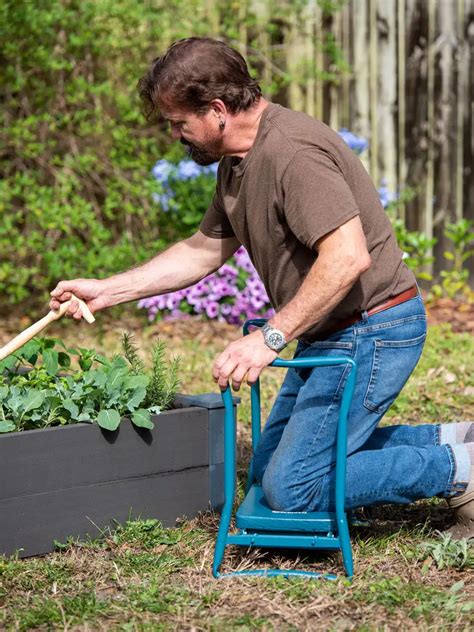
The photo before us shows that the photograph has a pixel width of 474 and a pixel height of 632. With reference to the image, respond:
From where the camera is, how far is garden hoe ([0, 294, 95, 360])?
2.89 meters

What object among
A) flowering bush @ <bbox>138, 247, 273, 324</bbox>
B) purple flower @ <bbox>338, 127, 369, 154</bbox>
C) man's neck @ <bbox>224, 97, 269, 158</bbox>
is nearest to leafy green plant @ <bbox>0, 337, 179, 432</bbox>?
man's neck @ <bbox>224, 97, 269, 158</bbox>

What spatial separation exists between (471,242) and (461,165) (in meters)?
0.53

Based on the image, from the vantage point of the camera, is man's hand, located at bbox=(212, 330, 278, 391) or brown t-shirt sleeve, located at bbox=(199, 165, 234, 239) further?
brown t-shirt sleeve, located at bbox=(199, 165, 234, 239)

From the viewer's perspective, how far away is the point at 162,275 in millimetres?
3230

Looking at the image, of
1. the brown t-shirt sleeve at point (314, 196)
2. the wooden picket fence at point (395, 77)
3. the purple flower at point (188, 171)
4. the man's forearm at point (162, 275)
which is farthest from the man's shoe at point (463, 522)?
the wooden picket fence at point (395, 77)

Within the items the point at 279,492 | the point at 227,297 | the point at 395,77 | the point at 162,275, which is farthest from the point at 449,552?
the point at 395,77

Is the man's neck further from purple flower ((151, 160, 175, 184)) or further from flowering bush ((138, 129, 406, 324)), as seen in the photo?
purple flower ((151, 160, 175, 184))

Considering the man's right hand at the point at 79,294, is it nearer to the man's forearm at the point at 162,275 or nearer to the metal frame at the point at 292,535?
the man's forearm at the point at 162,275

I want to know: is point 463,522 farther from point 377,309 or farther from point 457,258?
point 457,258

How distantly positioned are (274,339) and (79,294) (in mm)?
879

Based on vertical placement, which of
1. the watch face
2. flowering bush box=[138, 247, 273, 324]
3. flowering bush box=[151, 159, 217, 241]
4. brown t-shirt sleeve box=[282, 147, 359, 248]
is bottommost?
flowering bush box=[138, 247, 273, 324]

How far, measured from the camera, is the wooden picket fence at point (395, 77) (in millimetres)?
6383

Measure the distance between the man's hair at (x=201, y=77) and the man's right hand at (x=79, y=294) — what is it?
68 centimetres

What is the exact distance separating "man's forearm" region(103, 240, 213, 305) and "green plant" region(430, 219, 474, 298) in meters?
3.23
